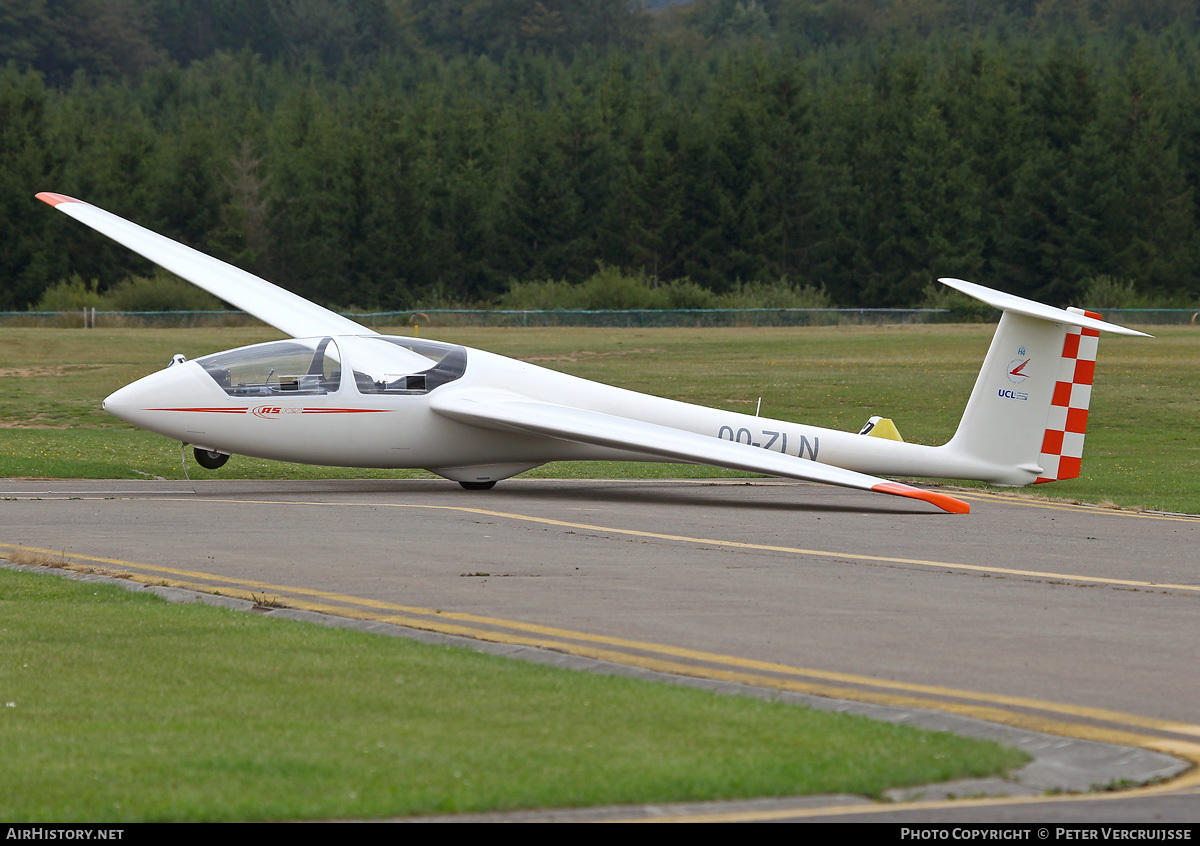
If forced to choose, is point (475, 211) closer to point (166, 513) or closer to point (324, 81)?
point (324, 81)

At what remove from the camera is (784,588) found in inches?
539

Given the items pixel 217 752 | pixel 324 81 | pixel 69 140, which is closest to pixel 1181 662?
pixel 217 752

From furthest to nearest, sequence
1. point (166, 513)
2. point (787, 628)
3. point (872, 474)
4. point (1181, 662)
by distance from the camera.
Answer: point (872, 474) < point (166, 513) < point (787, 628) < point (1181, 662)

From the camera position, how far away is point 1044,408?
21750 mm

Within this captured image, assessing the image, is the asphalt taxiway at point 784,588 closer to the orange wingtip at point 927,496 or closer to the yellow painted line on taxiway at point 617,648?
the yellow painted line on taxiway at point 617,648

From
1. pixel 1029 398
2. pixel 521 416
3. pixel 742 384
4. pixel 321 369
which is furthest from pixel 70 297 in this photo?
pixel 1029 398

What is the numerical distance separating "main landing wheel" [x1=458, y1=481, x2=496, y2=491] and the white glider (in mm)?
32

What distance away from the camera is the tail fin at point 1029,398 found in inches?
844

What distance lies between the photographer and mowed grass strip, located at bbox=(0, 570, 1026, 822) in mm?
7129

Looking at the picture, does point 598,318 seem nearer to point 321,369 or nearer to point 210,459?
point 210,459

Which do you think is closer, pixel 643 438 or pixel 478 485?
pixel 643 438

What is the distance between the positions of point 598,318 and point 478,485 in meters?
52.4

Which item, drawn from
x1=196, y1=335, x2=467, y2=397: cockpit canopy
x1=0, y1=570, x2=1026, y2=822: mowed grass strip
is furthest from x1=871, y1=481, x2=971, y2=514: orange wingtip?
x1=0, y1=570, x2=1026, y2=822: mowed grass strip

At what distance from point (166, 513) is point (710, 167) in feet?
302
